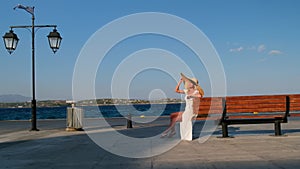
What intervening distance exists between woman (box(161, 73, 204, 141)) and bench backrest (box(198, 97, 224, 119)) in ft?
0.45

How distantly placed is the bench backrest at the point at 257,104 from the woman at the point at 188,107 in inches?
33.4

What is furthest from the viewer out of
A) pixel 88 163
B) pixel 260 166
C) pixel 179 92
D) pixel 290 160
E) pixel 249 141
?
pixel 179 92

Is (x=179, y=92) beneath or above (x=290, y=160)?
above

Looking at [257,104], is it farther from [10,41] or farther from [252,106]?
[10,41]

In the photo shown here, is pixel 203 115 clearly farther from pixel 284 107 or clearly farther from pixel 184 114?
pixel 284 107

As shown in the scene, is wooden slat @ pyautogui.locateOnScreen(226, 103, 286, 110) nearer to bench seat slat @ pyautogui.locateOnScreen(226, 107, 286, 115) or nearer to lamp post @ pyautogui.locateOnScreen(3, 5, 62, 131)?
bench seat slat @ pyautogui.locateOnScreen(226, 107, 286, 115)

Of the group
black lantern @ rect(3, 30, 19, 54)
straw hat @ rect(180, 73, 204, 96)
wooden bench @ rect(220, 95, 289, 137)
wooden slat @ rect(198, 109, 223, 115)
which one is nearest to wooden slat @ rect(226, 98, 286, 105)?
wooden bench @ rect(220, 95, 289, 137)

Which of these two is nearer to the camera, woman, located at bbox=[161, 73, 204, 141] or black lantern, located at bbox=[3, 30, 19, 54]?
woman, located at bbox=[161, 73, 204, 141]

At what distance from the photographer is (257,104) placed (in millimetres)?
10008

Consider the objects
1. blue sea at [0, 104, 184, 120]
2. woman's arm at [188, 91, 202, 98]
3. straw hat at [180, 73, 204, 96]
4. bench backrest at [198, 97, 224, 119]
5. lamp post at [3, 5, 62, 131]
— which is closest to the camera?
bench backrest at [198, 97, 224, 119]

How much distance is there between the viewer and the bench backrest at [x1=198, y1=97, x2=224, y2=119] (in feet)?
32.8

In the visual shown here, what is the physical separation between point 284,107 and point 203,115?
214 centimetres

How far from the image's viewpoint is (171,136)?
11109mm

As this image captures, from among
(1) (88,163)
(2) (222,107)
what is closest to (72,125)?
(2) (222,107)
